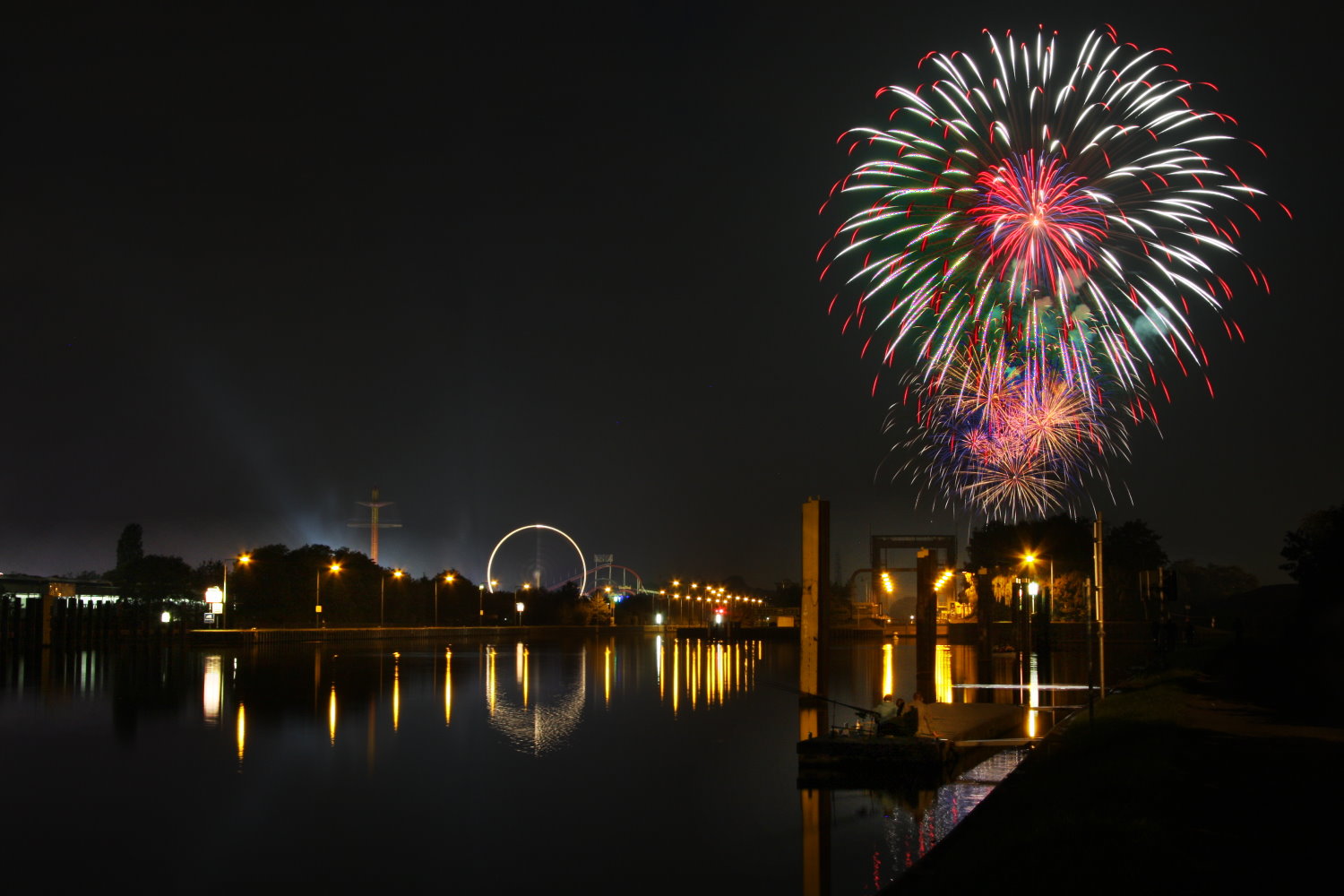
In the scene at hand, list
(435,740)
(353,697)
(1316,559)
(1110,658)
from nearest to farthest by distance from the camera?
(435,740)
(353,697)
(1316,559)
(1110,658)

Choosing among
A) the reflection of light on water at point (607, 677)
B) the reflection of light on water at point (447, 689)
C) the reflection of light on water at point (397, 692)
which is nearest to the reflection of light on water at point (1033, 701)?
the reflection of light on water at point (607, 677)

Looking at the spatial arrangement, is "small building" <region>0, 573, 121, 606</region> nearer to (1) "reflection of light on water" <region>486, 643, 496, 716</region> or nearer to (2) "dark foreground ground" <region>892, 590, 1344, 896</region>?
(1) "reflection of light on water" <region>486, 643, 496, 716</region>

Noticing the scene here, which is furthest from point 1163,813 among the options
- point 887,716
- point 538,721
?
point 538,721

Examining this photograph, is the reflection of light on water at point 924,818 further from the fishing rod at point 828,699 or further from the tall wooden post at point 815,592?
the tall wooden post at point 815,592

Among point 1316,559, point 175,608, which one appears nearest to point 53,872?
point 1316,559

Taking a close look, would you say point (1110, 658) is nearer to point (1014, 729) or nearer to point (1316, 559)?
point (1316, 559)

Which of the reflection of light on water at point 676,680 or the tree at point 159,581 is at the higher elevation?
the tree at point 159,581
